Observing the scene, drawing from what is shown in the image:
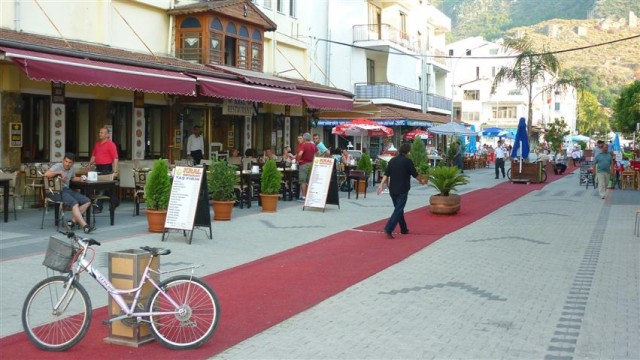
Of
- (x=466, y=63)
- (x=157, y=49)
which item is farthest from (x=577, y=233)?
(x=466, y=63)

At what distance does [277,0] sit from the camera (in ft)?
102

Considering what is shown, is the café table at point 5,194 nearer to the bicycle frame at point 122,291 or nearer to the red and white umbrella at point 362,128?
the bicycle frame at point 122,291

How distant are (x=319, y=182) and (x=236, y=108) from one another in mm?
8124

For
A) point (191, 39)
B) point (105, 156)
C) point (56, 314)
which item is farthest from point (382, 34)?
point (56, 314)

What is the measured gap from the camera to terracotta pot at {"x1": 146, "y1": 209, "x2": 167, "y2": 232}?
13.2 meters

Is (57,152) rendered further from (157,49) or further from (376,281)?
(376,281)

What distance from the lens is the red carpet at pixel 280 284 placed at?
6.37 meters

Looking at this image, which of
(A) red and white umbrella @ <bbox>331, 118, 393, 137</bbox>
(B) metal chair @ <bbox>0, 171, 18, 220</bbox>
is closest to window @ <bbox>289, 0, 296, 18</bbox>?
(A) red and white umbrella @ <bbox>331, 118, 393, 137</bbox>

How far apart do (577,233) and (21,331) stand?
1099 cm

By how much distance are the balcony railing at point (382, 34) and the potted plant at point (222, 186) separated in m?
29.0

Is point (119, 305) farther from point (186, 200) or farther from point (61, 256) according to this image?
point (186, 200)

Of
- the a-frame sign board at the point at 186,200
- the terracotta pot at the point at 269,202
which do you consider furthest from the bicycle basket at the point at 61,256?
the terracotta pot at the point at 269,202

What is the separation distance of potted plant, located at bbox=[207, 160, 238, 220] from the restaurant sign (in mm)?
9457

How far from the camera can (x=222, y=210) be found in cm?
1538
